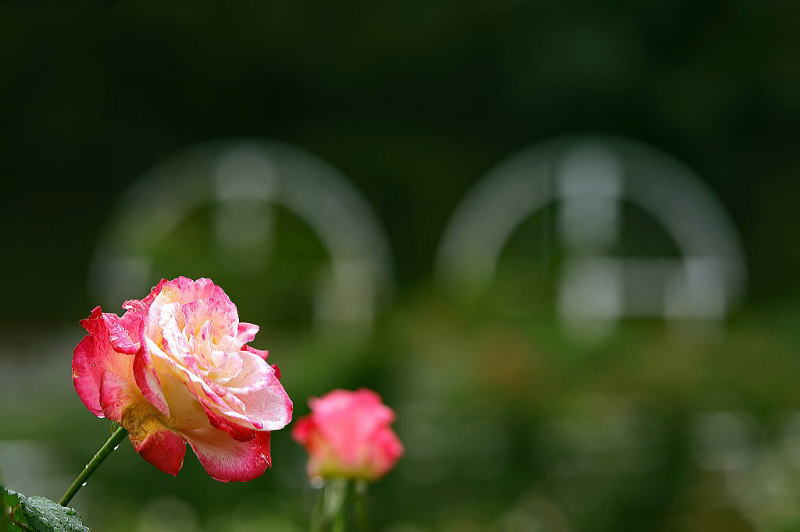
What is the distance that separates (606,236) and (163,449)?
205 inches

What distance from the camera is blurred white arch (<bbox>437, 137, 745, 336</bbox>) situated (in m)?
5.45

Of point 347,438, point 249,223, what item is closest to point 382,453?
point 347,438

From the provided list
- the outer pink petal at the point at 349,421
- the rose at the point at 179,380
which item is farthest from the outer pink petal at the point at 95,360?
the outer pink petal at the point at 349,421

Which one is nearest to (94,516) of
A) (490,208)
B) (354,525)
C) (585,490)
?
(354,525)

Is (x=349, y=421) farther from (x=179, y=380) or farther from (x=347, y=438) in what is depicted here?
(x=179, y=380)

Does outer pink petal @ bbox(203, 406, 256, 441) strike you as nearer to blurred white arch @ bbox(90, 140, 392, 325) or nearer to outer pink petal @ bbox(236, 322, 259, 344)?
outer pink petal @ bbox(236, 322, 259, 344)

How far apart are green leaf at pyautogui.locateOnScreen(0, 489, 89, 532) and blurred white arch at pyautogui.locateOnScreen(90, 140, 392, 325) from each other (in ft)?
14.2

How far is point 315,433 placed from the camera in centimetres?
91

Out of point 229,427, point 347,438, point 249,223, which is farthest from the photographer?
point 249,223

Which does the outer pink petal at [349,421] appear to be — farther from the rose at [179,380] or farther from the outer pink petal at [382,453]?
the rose at [179,380]

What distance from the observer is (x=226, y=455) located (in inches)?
19.5

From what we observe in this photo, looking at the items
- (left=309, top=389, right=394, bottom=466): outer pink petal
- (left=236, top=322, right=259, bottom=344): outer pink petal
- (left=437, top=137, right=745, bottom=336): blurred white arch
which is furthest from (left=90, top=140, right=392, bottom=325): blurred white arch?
(left=236, top=322, right=259, bottom=344): outer pink petal

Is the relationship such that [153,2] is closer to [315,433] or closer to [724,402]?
[724,402]

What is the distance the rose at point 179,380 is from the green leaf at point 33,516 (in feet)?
0.15
